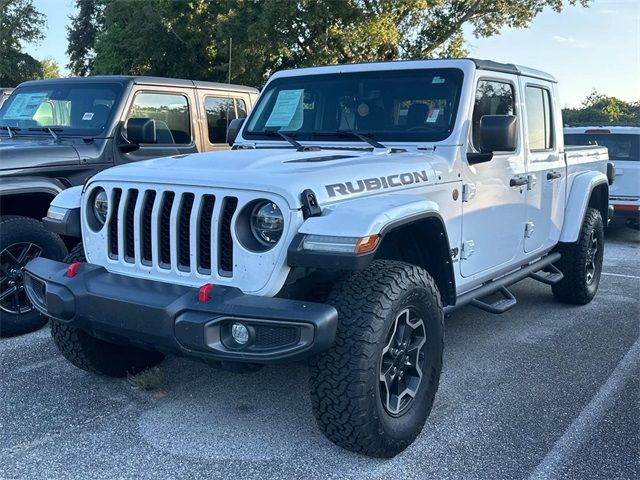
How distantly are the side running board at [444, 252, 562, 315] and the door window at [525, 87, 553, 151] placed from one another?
89 cm

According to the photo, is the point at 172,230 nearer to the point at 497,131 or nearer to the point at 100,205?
the point at 100,205

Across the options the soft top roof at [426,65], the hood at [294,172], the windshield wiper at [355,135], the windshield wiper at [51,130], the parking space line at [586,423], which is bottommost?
the parking space line at [586,423]

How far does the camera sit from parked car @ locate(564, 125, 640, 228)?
900 centimetres

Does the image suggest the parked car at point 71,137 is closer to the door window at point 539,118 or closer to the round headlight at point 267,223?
the round headlight at point 267,223

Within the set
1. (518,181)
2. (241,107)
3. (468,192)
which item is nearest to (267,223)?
(468,192)

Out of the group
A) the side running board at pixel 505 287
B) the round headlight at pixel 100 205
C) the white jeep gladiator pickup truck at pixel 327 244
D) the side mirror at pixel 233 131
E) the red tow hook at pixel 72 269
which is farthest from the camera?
the side mirror at pixel 233 131

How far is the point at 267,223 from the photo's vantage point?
285cm

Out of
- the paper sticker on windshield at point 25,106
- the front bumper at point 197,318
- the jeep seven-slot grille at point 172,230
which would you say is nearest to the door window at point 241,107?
the paper sticker on windshield at point 25,106

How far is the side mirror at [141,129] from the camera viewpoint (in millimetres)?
5008

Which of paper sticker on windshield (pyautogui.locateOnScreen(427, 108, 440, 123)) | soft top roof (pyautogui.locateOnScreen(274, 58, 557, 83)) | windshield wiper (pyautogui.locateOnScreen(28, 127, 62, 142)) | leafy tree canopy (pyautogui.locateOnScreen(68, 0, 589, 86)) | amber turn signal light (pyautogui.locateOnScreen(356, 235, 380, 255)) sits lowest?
amber turn signal light (pyautogui.locateOnScreen(356, 235, 380, 255))

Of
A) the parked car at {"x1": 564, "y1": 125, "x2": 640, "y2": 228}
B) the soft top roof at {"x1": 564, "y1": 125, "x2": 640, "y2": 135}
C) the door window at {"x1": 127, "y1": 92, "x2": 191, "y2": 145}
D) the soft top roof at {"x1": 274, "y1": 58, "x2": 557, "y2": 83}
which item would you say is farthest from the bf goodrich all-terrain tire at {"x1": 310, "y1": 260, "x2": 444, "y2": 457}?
the soft top roof at {"x1": 564, "y1": 125, "x2": 640, "y2": 135}

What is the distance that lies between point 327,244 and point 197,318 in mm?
611

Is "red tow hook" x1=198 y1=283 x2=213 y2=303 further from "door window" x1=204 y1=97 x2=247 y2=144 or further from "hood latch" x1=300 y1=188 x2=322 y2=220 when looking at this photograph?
"door window" x1=204 y1=97 x2=247 y2=144

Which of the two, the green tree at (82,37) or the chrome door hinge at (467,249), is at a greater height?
the green tree at (82,37)
